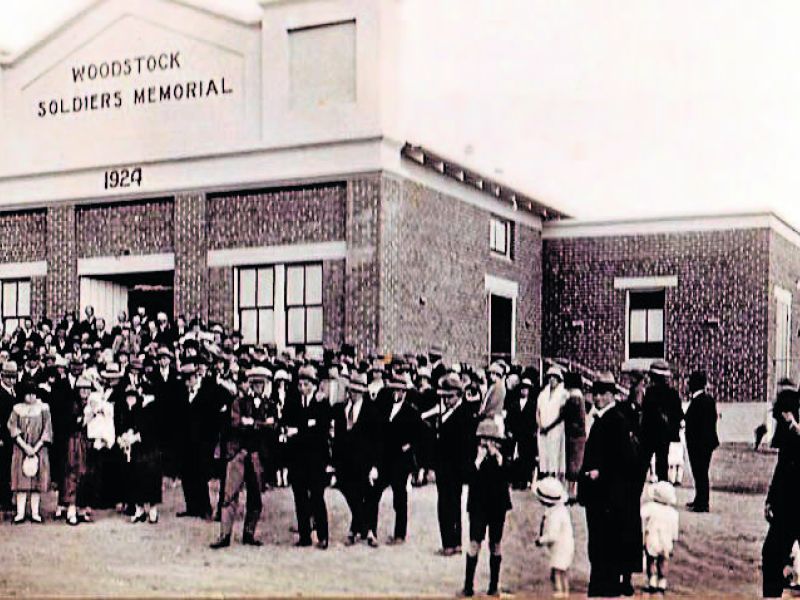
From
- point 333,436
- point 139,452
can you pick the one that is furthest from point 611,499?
point 139,452

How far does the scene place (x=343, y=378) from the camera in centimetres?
615

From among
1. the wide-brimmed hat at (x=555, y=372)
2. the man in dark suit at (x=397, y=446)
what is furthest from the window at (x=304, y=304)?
the wide-brimmed hat at (x=555, y=372)

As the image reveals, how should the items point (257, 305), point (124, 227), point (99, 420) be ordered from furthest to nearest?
point (257, 305) < point (124, 227) < point (99, 420)

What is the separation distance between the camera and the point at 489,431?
4859 mm

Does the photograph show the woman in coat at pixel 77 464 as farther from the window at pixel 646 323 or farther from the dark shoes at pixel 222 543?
the window at pixel 646 323

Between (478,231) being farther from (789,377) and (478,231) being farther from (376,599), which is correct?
(376,599)

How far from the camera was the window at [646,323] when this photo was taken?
17.2ft

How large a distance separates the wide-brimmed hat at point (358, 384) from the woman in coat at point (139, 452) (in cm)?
126

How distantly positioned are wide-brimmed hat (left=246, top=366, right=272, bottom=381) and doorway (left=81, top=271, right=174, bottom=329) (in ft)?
5.33

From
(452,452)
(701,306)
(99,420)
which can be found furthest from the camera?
(99,420)

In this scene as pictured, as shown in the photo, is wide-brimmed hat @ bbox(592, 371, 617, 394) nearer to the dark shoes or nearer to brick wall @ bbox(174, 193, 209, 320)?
the dark shoes

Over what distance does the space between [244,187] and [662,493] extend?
11.9ft

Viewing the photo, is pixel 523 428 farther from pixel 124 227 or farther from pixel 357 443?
pixel 124 227

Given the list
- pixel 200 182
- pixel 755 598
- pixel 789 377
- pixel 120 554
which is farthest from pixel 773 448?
pixel 200 182
